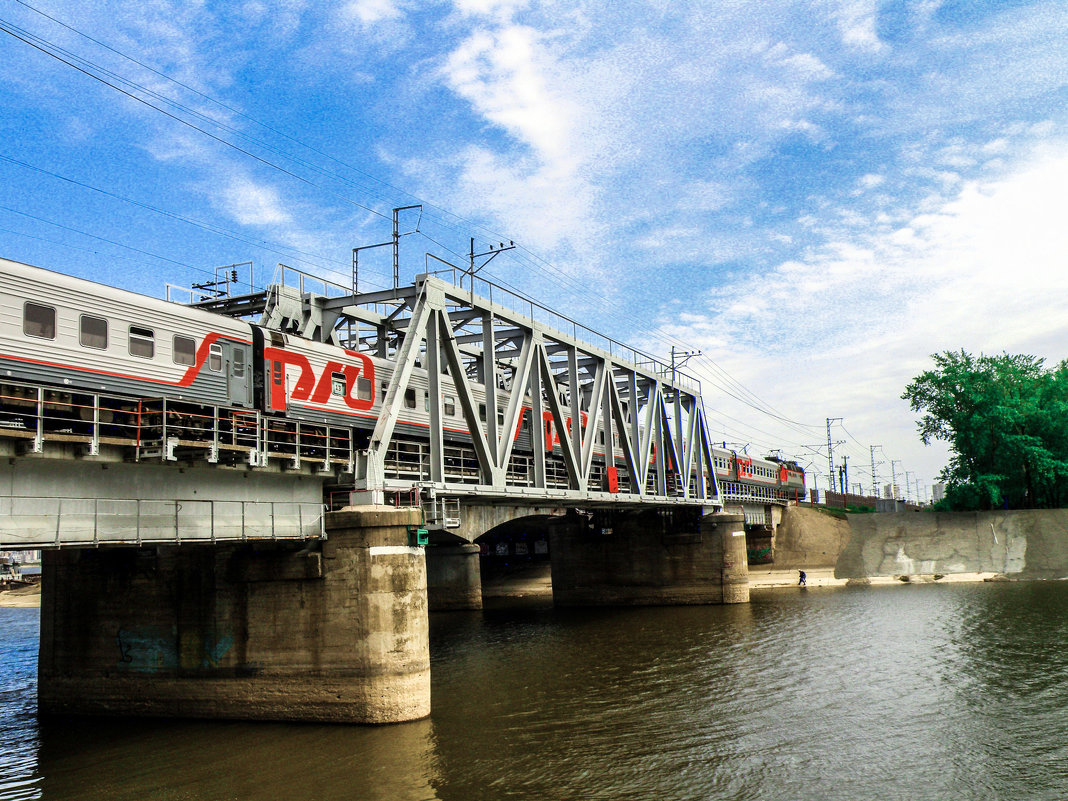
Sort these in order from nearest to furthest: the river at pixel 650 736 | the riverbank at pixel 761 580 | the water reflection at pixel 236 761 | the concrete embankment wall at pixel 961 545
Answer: the water reflection at pixel 236 761, the river at pixel 650 736, the riverbank at pixel 761 580, the concrete embankment wall at pixel 961 545

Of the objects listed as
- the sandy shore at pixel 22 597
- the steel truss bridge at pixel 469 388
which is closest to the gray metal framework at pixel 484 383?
the steel truss bridge at pixel 469 388

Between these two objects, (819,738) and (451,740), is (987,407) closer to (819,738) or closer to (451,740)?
(819,738)

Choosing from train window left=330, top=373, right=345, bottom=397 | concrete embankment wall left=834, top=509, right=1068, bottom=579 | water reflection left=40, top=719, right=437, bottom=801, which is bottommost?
water reflection left=40, top=719, right=437, bottom=801

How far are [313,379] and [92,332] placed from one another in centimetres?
771

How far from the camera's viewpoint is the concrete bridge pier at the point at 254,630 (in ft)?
75.2

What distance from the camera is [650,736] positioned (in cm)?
2305

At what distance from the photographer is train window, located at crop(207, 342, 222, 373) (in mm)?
24719

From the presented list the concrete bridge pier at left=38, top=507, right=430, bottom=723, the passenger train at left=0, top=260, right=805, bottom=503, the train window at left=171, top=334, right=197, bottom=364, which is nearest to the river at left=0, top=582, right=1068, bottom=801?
the concrete bridge pier at left=38, top=507, right=430, bottom=723

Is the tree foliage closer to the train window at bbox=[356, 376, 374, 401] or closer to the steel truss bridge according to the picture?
the steel truss bridge

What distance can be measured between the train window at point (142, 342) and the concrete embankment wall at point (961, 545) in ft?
208

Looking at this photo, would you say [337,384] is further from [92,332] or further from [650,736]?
[650,736]

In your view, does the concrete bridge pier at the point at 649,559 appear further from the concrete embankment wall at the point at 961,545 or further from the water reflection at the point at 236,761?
the water reflection at the point at 236,761

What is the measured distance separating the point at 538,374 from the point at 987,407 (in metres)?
55.6

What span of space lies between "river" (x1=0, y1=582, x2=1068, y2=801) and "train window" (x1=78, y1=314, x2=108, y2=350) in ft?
34.1
